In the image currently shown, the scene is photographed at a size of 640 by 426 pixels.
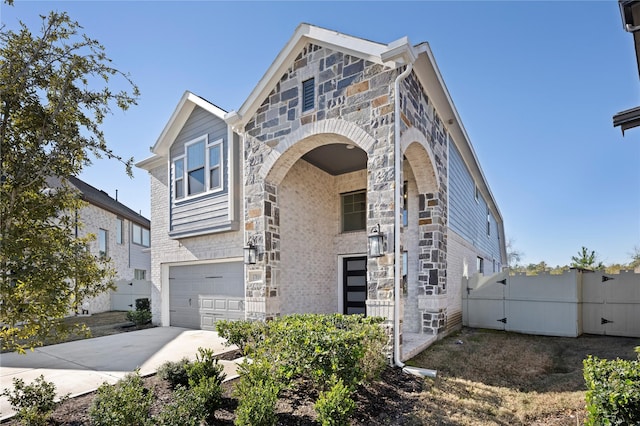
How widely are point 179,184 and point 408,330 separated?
7991 millimetres

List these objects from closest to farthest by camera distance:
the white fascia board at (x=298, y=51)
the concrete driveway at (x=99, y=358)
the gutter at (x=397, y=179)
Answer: the concrete driveway at (x=99, y=358)
the gutter at (x=397, y=179)
the white fascia board at (x=298, y=51)

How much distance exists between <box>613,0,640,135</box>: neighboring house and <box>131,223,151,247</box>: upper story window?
2220 cm

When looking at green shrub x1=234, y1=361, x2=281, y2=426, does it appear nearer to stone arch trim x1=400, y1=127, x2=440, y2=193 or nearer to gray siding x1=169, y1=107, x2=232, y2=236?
stone arch trim x1=400, y1=127, x2=440, y2=193

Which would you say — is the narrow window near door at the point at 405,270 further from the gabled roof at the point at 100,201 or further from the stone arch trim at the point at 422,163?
the gabled roof at the point at 100,201

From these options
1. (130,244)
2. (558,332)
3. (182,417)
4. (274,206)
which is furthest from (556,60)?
(130,244)

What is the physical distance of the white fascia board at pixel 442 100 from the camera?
690 cm

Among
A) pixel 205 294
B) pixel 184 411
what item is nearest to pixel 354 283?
pixel 205 294

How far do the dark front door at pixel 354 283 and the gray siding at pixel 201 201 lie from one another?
156 inches

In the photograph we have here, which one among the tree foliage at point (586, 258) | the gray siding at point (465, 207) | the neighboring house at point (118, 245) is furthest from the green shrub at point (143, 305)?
the tree foliage at point (586, 258)

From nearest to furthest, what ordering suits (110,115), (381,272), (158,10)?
(110,115), (381,272), (158,10)

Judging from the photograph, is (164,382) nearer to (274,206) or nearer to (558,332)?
(274,206)

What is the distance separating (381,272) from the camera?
5.92 m

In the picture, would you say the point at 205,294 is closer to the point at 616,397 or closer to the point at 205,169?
the point at 205,169

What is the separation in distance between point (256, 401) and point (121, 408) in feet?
4.38
